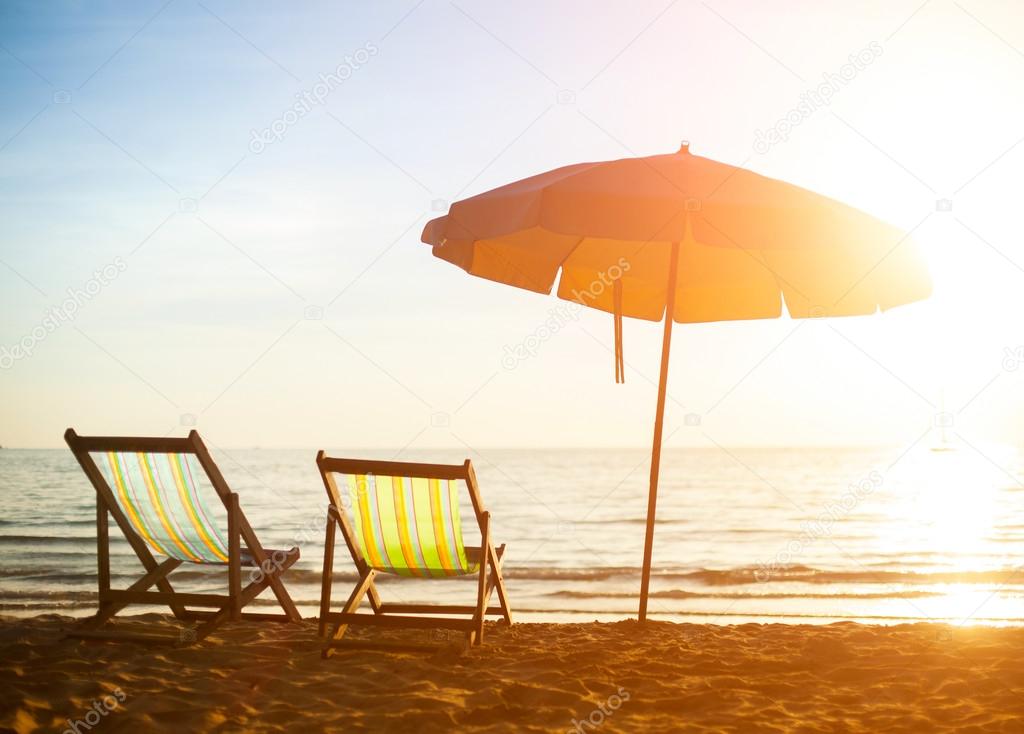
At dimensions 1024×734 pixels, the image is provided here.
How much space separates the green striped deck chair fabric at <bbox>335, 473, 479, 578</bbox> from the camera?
3.88m

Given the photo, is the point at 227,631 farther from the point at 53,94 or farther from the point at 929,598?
the point at 929,598

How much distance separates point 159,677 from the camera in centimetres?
335

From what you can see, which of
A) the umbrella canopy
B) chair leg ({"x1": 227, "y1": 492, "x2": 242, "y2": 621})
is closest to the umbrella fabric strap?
the umbrella canopy

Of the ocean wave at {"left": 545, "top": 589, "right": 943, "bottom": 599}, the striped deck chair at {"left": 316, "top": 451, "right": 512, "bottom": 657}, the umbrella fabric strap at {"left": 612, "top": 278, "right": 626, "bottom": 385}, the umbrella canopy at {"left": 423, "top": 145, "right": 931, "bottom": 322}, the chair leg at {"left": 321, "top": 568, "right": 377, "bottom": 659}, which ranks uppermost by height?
the umbrella canopy at {"left": 423, "top": 145, "right": 931, "bottom": 322}

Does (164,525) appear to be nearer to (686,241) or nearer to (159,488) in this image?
(159,488)

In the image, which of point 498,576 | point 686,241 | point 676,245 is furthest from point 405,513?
point 686,241

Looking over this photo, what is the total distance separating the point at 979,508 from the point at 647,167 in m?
20.9

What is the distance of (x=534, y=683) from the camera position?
3.30 metres

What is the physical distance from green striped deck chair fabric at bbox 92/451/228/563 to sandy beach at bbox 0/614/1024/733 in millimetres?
486

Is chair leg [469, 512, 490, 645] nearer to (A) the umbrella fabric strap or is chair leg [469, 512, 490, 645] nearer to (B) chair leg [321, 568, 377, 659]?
(B) chair leg [321, 568, 377, 659]

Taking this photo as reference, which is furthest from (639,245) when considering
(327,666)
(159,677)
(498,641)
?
(159,677)

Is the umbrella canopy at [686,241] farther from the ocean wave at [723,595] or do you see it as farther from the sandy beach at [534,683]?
the ocean wave at [723,595]

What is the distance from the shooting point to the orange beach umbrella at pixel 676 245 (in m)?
3.41

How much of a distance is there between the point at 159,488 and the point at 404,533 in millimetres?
1252
